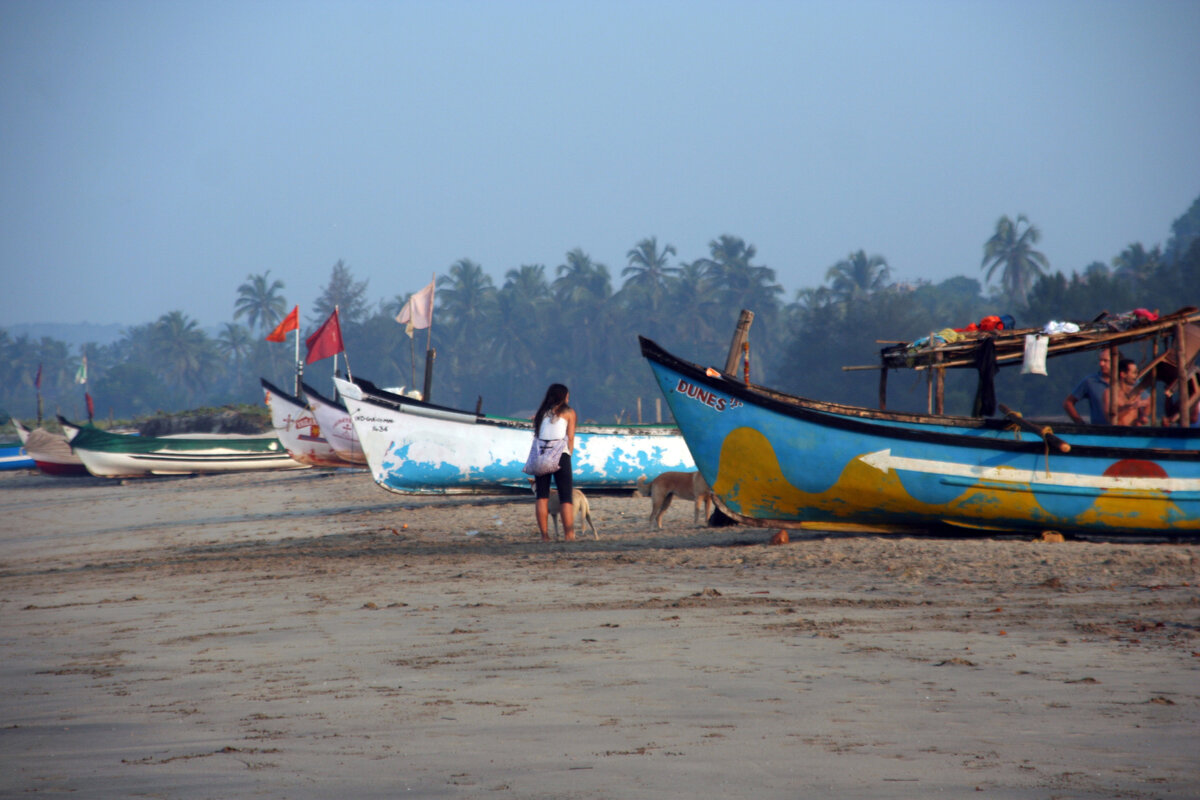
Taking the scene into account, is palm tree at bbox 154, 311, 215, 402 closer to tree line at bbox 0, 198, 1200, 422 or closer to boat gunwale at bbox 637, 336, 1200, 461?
tree line at bbox 0, 198, 1200, 422

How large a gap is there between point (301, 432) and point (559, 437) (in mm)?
13447

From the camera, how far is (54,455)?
28172 mm

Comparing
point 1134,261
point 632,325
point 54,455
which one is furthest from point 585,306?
point 54,455

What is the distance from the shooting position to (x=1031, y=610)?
5.22 meters

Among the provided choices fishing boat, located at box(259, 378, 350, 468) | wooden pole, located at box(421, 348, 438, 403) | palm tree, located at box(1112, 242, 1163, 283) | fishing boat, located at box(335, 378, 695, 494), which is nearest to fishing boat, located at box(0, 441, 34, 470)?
fishing boat, located at box(259, 378, 350, 468)

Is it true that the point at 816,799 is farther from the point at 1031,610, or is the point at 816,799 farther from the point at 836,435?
the point at 836,435

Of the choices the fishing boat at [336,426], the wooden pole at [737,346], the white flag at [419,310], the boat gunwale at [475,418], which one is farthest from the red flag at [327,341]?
the wooden pole at [737,346]

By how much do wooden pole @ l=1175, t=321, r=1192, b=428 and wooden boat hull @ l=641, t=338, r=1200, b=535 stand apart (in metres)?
0.58

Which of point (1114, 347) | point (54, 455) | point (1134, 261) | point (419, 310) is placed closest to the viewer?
point (1114, 347)

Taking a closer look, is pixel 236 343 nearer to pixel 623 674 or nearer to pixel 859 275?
pixel 859 275

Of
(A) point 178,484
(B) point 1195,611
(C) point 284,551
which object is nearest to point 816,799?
(B) point 1195,611

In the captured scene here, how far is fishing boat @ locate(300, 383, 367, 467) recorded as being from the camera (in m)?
19.5

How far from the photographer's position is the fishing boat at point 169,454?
83.9 feet

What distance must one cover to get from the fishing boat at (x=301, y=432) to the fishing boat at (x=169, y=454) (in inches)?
173
